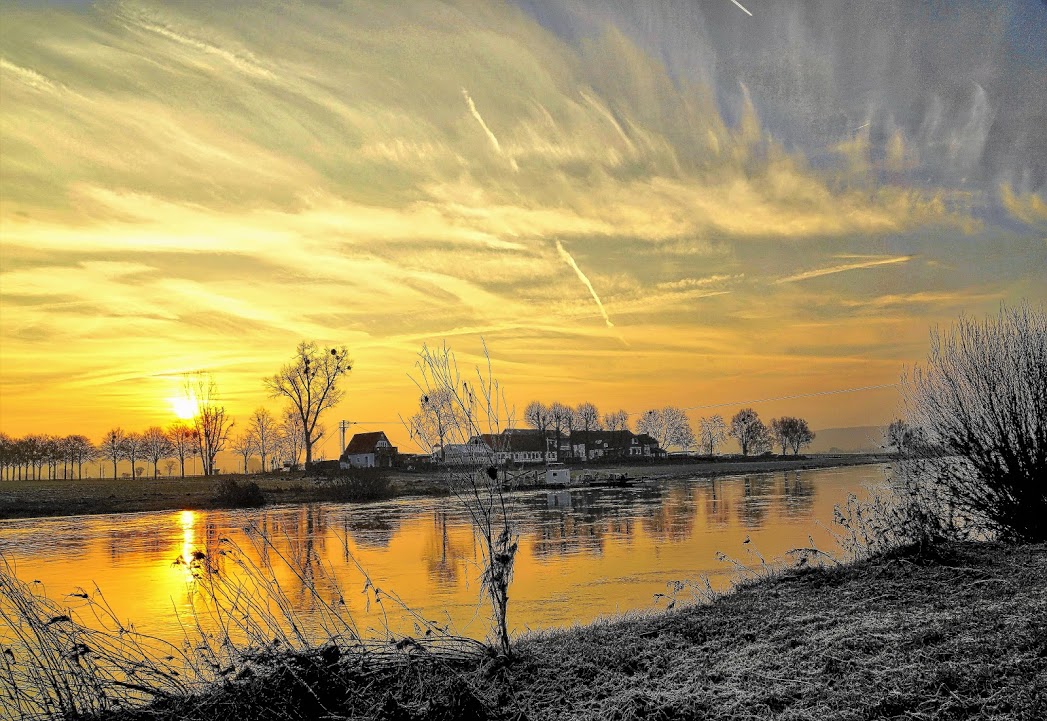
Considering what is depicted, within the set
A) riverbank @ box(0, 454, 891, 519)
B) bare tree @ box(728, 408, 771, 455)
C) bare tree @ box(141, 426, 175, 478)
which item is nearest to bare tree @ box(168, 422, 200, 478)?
bare tree @ box(141, 426, 175, 478)

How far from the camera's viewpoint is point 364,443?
104 meters

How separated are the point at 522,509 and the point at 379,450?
64861 mm

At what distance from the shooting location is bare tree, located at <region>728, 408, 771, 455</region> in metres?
141

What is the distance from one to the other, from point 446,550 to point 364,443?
83960 millimetres

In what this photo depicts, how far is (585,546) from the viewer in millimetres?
21453

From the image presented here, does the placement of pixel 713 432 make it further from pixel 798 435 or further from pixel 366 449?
pixel 366 449

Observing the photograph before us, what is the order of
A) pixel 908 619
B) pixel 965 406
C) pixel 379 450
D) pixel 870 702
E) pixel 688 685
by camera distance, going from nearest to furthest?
pixel 870 702, pixel 688 685, pixel 908 619, pixel 965 406, pixel 379 450

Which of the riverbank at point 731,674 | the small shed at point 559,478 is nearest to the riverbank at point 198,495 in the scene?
the small shed at point 559,478

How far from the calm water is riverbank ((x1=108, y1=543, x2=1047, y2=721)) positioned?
9.33 feet

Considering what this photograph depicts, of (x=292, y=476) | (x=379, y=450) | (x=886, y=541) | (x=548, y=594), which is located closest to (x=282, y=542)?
(x=548, y=594)

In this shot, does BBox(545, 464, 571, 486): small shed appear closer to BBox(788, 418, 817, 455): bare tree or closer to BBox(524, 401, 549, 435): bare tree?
BBox(524, 401, 549, 435): bare tree

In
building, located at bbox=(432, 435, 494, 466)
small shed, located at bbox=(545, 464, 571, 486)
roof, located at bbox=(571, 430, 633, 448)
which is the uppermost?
building, located at bbox=(432, 435, 494, 466)

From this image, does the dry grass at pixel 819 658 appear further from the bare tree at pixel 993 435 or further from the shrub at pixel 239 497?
the shrub at pixel 239 497

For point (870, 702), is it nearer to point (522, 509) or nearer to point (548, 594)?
point (548, 594)
